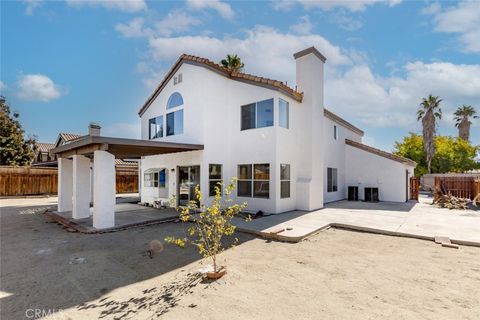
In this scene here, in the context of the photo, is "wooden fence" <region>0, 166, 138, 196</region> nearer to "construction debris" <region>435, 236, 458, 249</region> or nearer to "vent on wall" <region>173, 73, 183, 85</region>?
"vent on wall" <region>173, 73, 183, 85</region>

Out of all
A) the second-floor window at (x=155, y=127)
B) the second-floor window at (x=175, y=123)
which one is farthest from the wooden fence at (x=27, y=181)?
the second-floor window at (x=175, y=123)

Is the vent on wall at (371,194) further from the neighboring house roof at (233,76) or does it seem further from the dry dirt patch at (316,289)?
the dry dirt patch at (316,289)

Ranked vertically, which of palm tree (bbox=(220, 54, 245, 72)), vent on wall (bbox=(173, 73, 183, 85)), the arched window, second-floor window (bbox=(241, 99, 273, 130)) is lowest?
second-floor window (bbox=(241, 99, 273, 130))

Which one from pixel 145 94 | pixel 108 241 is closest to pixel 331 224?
pixel 108 241

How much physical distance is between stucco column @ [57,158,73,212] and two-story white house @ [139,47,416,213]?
4.66 metres

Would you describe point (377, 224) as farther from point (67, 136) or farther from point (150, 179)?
point (67, 136)

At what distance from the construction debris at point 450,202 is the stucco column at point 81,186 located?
64.3 ft

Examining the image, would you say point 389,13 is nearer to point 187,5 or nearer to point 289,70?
point 289,70

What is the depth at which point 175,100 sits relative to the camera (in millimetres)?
14102

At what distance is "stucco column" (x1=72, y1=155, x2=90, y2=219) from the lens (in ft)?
35.4

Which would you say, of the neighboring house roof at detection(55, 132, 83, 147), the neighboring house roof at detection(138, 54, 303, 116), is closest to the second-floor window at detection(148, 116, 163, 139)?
the neighboring house roof at detection(138, 54, 303, 116)

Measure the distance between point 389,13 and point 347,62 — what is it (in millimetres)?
3761

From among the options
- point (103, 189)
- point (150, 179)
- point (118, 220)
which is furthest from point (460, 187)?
point (103, 189)

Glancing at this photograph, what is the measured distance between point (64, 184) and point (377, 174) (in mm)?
19295
